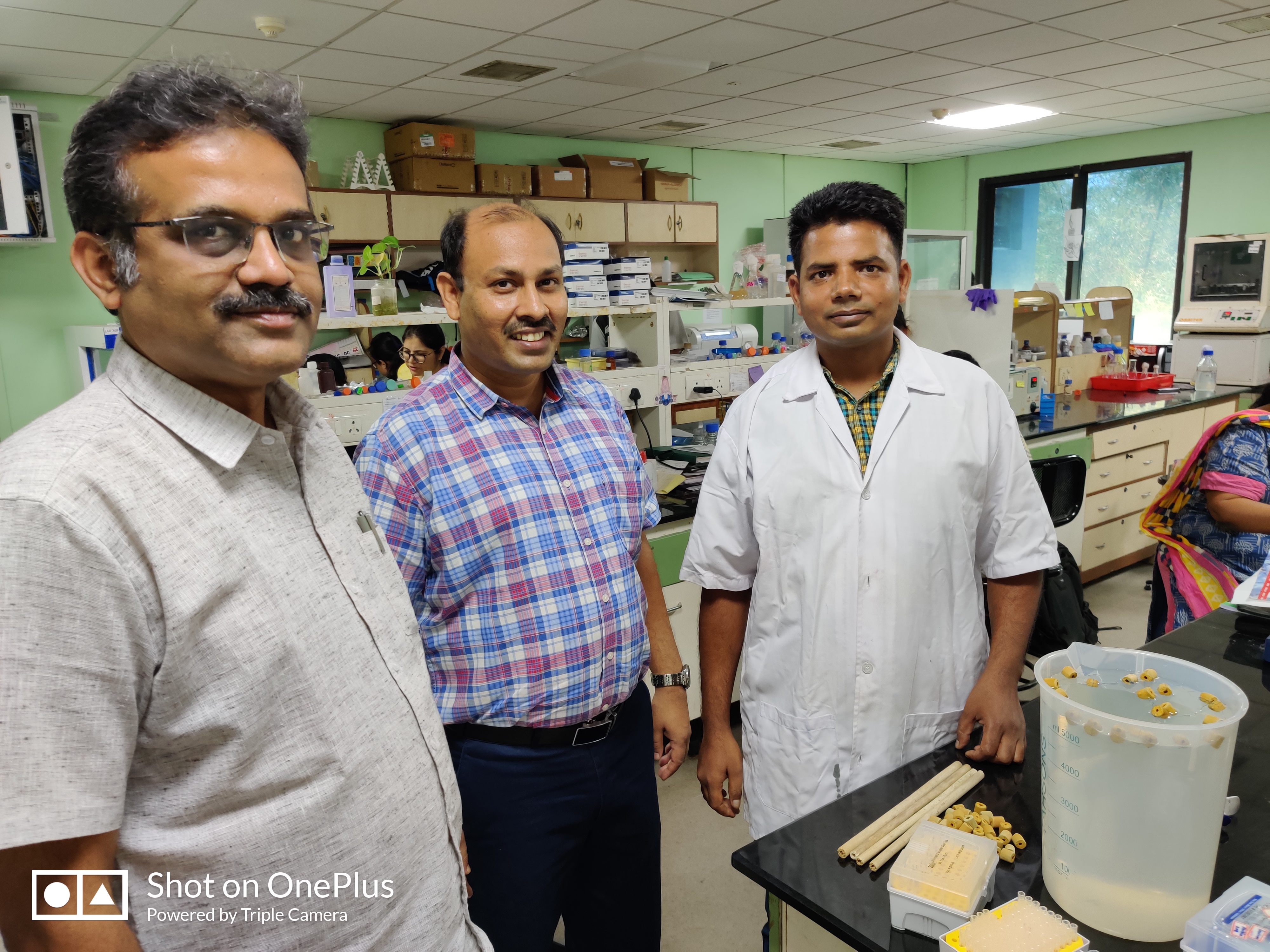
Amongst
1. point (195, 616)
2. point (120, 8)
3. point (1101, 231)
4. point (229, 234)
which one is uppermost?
point (120, 8)

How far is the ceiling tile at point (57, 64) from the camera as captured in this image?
11.9 ft

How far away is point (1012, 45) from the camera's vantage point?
415cm

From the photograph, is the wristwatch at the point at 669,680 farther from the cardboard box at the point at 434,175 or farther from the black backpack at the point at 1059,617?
the cardboard box at the point at 434,175

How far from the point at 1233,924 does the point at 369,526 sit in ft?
3.24

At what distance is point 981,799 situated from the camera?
107cm

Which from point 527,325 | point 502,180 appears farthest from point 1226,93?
point 527,325

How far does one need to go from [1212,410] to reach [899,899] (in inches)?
202

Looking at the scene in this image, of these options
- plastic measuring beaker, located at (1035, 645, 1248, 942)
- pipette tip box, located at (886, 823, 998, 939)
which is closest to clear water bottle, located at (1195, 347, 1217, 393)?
plastic measuring beaker, located at (1035, 645, 1248, 942)

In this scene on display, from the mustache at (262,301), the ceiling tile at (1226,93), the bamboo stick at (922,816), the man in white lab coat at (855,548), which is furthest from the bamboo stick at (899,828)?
the ceiling tile at (1226,93)

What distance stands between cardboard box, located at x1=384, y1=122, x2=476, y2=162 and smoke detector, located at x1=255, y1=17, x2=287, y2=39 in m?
1.76

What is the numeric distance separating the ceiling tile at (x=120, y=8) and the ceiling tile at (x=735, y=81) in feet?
8.41

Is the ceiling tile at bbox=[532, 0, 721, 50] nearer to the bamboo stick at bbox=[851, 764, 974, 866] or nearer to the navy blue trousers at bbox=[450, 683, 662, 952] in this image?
the navy blue trousers at bbox=[450, 683, 662, 952]

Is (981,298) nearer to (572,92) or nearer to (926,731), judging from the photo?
(572,92)

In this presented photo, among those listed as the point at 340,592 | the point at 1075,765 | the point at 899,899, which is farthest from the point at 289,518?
the point at 1075,765
